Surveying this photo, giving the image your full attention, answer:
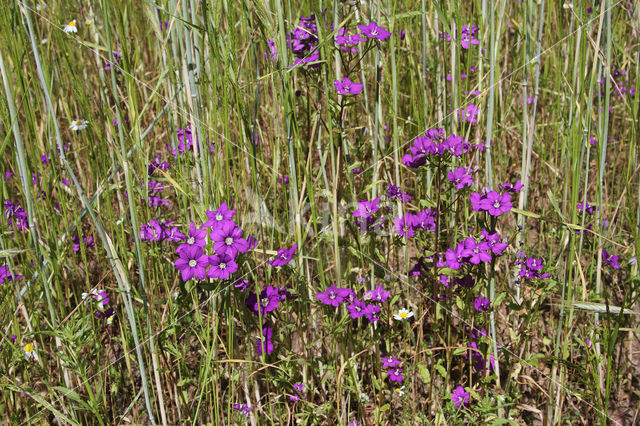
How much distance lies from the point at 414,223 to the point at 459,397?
1.73ft

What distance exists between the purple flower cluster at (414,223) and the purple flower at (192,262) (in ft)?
1.86

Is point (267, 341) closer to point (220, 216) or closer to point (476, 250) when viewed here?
point (220, 216)

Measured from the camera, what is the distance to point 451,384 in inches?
73.8

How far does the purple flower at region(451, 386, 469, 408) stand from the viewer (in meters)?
1.64

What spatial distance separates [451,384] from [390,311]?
364 millimetres

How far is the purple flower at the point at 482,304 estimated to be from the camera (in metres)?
1.64

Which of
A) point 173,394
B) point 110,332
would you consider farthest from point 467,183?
point 110,332

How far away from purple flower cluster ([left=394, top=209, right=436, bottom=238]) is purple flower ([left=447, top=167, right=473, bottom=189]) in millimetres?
154

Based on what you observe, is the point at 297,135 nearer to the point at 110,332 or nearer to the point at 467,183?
the point at 467,183

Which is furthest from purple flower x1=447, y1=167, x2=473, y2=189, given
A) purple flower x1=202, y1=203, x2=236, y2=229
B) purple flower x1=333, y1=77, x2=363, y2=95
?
purple flower x1=202, y1=203, x2=236, y2=229

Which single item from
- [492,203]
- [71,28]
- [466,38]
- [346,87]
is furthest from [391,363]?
[71,28]

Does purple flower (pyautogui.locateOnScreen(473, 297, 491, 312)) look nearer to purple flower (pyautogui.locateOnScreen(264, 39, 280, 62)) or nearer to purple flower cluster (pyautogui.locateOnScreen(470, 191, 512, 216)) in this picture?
purple flower cluster (pyautogui.locateOnScreen(470, 191, 512, 216))

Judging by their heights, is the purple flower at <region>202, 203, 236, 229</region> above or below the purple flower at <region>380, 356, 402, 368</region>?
above

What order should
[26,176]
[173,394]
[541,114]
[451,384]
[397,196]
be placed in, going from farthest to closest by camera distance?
1. [541,114]
2. [451,384]
3. [173,394]
4. [397,196]
5. [26,176]
